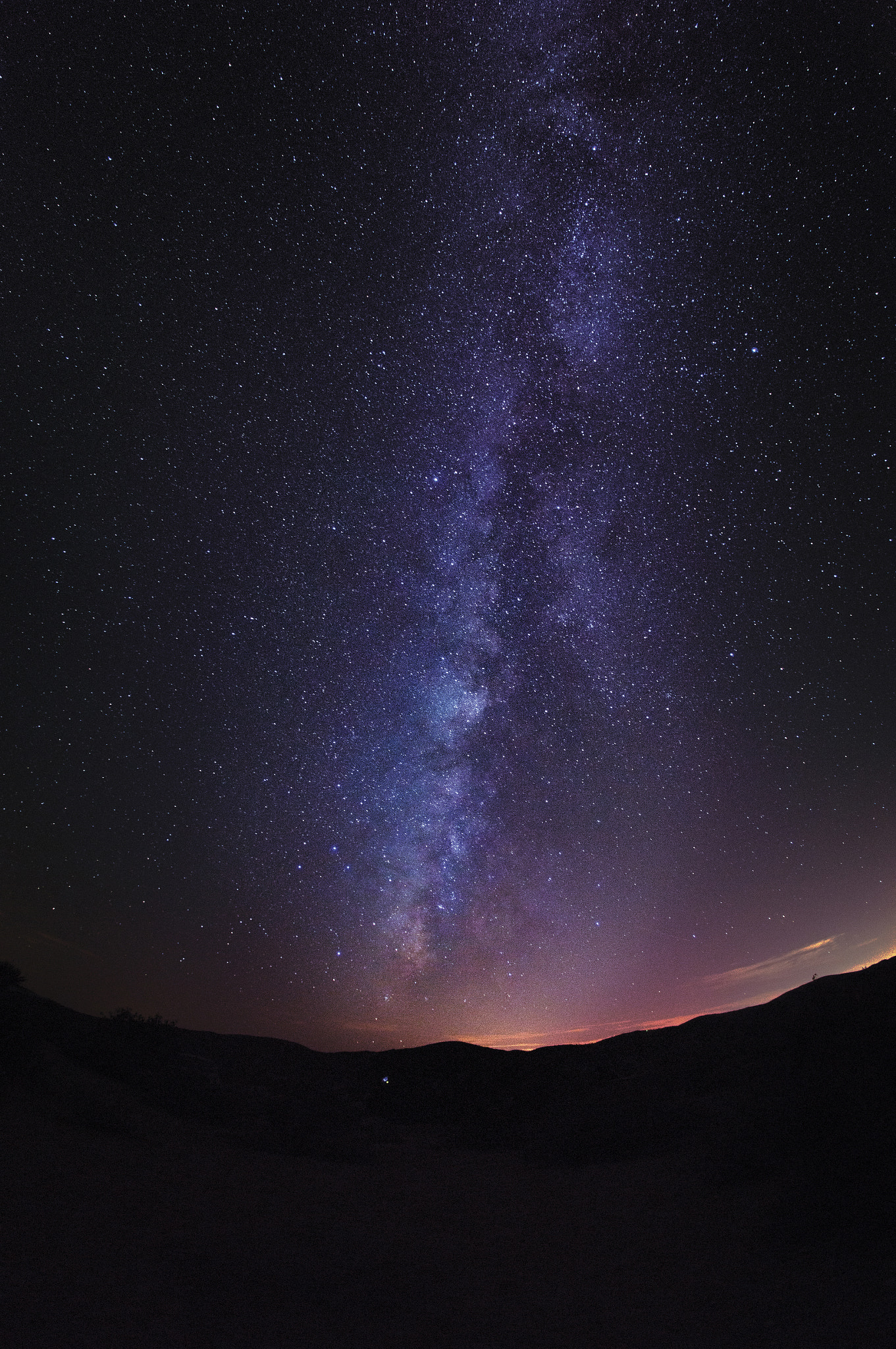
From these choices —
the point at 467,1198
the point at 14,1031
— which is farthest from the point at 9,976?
the point at 467,1198

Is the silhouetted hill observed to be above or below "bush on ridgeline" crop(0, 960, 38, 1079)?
below

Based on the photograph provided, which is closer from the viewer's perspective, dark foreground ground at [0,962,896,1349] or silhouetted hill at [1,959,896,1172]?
dark foreground ground at [0,962,896,1349]

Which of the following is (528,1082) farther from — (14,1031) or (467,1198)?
(14,1031)

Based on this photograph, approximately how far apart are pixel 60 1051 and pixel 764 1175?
1813 centimetres

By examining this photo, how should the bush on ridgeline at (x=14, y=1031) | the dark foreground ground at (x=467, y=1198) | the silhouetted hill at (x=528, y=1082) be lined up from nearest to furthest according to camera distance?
1. the dark foreground ground at (x=467, y=1198)
2. the silhouetted hill at (x=528, y=1082)
3. the bush on ridgeline at (x=14, y=1031)

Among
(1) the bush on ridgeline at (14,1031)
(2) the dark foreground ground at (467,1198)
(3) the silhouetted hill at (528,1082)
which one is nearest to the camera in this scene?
(2) the dark foreground ground at (467,1198)

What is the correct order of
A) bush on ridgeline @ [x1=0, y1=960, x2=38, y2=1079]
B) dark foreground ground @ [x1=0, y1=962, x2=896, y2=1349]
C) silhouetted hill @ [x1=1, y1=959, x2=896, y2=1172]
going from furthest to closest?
bush on ridgeline @ [x1=0, y1=960, x2=38, y2=1079], silhouetted hill @ [x1=1, y1=959, x2=896, y2=1172], dark foreground ground @ [x1=0, y1=962, x2=896, y2=1349]

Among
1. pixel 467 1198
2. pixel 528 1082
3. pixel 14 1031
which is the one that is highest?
pixel 14 1031

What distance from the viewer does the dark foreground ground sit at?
729 cm

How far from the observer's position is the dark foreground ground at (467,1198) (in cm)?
729

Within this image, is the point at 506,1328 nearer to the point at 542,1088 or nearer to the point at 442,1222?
the point at 442,1222

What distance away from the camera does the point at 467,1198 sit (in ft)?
41.9

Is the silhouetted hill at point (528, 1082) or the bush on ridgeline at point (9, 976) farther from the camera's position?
the bush on ridgeline at point (9, 976)


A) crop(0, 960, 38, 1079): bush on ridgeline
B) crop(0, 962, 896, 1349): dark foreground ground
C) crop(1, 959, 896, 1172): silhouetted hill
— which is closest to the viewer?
crop(0, 962, 896, 1349): dark foreground ground
